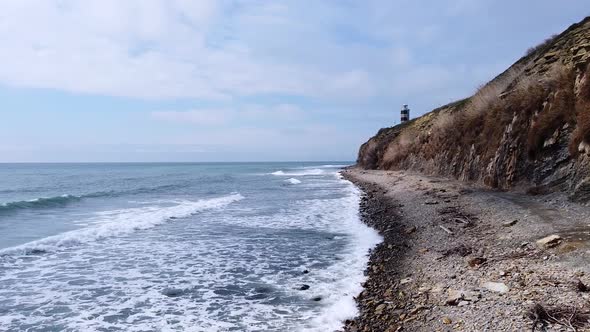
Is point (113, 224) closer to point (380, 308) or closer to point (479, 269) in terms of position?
point (380, 308)

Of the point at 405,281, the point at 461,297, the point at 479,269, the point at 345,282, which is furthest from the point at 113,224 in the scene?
the point at 461,297

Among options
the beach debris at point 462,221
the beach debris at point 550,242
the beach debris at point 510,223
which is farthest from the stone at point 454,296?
the beach debris at point 462,221

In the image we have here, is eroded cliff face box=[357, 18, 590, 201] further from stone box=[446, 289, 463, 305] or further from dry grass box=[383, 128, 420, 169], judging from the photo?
dry grass box=[383, 128, 420, 169]

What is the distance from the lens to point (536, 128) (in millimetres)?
14344

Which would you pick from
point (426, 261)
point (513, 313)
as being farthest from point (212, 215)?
point (513, 313)

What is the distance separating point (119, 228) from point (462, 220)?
560 inches

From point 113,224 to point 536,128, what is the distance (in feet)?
61.1

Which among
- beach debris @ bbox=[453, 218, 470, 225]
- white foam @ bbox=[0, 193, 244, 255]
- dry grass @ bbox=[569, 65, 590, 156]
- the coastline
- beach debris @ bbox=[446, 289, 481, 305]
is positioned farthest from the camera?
white foam @ bbox=[0, 193, 244, 255]

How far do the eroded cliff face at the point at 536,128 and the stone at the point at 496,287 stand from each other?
228 inches

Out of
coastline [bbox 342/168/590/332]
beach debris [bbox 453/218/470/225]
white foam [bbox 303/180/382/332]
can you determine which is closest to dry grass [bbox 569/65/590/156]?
coastline [bbox 342/168/590/332]

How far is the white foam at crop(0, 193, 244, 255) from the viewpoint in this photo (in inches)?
546

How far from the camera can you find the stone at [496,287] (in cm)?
641

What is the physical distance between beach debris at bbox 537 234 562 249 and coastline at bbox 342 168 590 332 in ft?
0.32

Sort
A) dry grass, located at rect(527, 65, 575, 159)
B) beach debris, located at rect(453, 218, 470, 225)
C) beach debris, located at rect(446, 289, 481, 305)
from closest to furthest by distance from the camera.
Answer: beach debris, located at rect(446, 289, 481, 305) → beach debris, located at rect(453, 218, 470, 225) → dry grass, located at rect(527, 65, 575, 159)
